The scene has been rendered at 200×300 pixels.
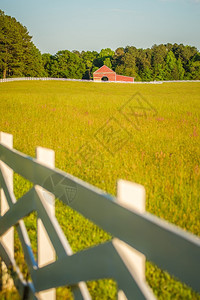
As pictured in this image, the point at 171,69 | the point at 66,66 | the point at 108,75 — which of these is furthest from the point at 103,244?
the point at 171,69

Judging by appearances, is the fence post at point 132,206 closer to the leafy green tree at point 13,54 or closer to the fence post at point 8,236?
the fence post at point 8,236


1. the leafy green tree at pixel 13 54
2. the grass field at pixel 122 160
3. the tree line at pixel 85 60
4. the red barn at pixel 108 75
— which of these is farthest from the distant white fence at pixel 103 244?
the red barn at pixel 108 75

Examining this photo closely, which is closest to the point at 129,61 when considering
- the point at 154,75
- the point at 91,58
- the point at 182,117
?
the point at 154,75

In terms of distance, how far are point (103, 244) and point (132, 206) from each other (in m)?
0.29

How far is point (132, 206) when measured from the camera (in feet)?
3.88

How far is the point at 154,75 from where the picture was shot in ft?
340

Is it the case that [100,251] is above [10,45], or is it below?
below

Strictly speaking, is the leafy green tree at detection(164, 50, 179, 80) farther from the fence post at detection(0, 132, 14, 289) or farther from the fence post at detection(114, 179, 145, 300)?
the fence post at detection(114, 179, 145, 300)

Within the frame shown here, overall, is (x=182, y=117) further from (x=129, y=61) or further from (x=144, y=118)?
(x=129, y=61)

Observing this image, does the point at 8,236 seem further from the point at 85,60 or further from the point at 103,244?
the point at 85,60

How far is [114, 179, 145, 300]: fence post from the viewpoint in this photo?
1.15 meters

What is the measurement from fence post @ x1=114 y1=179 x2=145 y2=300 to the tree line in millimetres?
71852

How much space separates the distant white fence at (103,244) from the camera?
103cm

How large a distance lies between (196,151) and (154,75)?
10184cm
